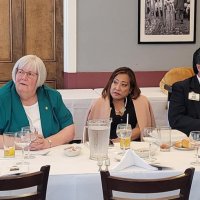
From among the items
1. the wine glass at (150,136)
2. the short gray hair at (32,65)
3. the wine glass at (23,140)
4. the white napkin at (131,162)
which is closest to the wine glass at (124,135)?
the wine glass at (150,136)

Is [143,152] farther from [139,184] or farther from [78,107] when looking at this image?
[78,107]

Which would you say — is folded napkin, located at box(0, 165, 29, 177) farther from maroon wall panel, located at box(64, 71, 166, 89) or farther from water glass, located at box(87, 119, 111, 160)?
maroon wall panel, located at box(64, 71, 166, 89)

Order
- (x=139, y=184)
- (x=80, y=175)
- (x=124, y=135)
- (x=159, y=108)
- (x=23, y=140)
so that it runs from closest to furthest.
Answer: (x=139, y=184) < (x=80, y=175) < (x=23, y=140) < (x=124, y=135) < (x=159, y=108)

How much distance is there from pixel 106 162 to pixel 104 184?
1.35 ft

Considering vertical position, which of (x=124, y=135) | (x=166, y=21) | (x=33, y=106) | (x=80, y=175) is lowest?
(x=80, y=175)

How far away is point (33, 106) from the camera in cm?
308

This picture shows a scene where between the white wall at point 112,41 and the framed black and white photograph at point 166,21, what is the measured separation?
0.24 ft

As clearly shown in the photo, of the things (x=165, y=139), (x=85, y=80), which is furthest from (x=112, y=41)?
(x=165, y=139)

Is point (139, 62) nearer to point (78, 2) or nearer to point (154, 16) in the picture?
point (154, 16)

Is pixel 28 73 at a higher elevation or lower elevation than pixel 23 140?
higher

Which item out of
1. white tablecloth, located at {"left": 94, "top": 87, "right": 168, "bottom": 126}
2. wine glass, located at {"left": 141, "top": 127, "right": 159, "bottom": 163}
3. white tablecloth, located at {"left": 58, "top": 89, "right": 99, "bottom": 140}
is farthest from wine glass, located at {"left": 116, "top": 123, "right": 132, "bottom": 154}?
white tablecloth, located at {"left": 94, "top": 87, "right": 168, "bottom": 126}

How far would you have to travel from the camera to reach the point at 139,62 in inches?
214

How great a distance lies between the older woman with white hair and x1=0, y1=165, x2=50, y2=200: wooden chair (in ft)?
2.92

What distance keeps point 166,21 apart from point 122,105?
207cm
